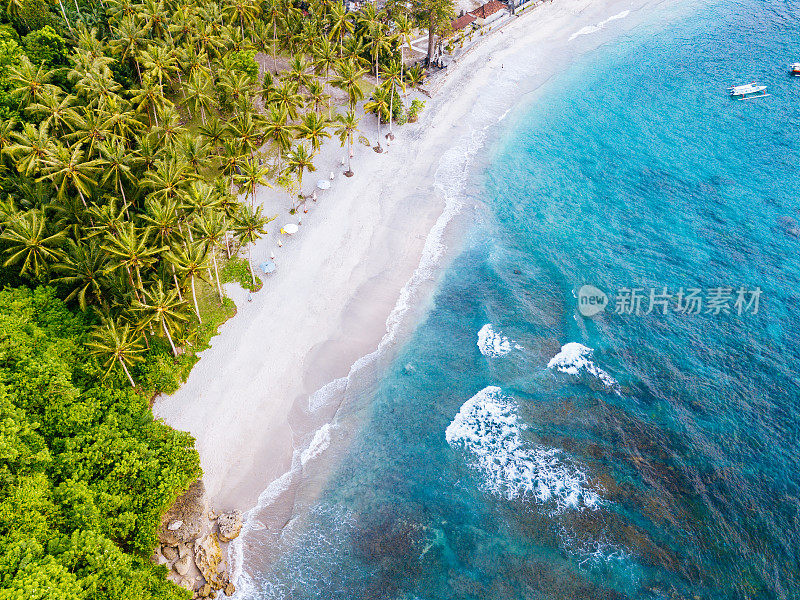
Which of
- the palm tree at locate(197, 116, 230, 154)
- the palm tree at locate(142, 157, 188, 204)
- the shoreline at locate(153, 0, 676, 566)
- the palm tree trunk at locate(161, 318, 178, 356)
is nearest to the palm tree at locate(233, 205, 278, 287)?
the shoreline at locate(153, 0, 676, 566)

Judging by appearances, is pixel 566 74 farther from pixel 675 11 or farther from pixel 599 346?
pixel 599 346

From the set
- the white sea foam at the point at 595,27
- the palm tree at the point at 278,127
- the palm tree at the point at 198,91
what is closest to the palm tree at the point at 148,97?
the palm tree at the point at 198,91

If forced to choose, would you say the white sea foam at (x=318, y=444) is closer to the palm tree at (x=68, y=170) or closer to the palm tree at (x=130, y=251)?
the palm tree at (x=130, y=251)

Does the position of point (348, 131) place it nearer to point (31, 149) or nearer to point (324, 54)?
point (324, 54)

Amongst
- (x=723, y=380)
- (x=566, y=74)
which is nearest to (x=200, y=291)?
(x=723, y=380)

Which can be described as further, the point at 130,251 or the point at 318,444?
the point at 318,444

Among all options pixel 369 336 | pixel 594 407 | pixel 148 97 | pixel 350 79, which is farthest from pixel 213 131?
pixel 594 407

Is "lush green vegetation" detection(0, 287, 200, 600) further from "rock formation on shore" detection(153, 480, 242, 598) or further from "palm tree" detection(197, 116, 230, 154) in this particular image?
"palm tree" detection(197, 116, 230, 154)
